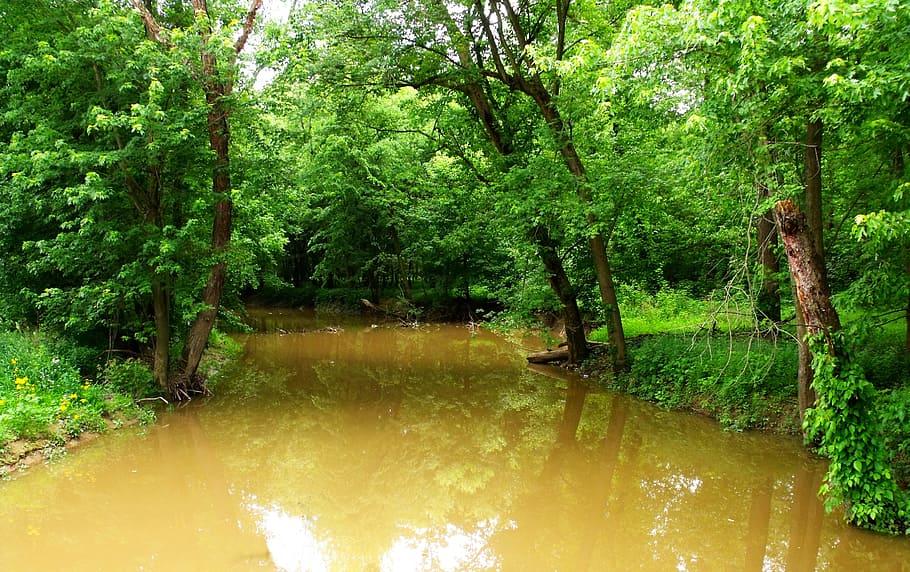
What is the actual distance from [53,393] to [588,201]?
31.8 ft

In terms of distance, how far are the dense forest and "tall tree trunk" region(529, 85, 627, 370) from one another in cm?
5

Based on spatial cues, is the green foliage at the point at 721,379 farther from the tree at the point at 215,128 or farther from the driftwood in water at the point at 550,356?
the tree at the point at 215,128

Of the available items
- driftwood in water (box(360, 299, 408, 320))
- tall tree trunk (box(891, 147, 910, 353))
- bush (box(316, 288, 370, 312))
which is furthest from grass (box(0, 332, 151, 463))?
bush (box(316, 288, 370, 312))

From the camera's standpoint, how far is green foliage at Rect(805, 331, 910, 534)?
5.48 meters

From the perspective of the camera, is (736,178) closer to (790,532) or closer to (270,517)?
(790,532)

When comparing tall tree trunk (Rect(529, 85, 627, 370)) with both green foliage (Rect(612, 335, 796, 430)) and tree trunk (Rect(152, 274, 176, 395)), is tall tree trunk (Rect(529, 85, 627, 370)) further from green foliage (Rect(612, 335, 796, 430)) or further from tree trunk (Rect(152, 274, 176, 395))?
tree trunk (Rect(152, 274, 176, 395))

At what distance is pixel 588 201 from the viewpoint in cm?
1102

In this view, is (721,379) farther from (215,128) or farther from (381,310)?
(381,310)

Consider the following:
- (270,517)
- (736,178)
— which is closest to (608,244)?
(736,178)

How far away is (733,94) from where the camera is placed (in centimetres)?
548

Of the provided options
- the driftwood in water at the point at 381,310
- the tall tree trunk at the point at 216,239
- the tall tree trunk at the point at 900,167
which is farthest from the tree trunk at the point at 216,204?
the driftwood in water at the point at 381,310

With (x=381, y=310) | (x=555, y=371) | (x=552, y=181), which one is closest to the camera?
(x=552, y=181)

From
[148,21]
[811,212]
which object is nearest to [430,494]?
[811,212]

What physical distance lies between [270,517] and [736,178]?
656 centimetres
